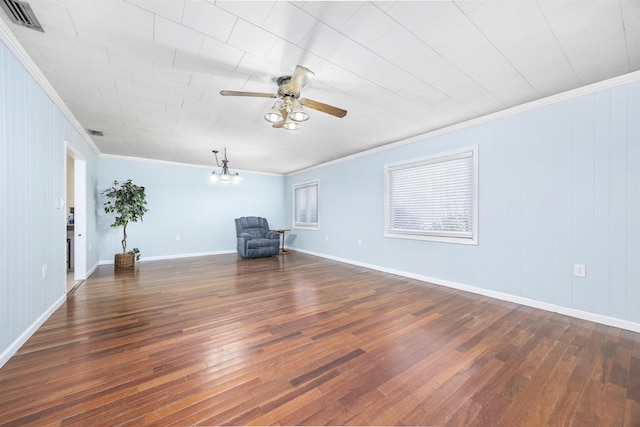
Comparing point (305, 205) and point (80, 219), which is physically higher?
point (305, 205)

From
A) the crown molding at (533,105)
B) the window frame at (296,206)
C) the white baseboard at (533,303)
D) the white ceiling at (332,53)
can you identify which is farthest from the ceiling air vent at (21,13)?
the window frame at (296,206)

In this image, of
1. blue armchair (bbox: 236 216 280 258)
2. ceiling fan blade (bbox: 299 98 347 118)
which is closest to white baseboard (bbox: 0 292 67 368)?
ceiling fan blade (bbox: 299 98 347 118)

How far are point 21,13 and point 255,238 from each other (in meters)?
5.10

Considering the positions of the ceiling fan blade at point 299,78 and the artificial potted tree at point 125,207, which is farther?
the artificial potted tree at point 125,207

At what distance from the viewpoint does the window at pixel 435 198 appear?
362cm

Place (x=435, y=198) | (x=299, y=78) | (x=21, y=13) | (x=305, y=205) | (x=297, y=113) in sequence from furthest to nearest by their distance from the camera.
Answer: (x=305, y=205) < (x=435, y=198) < (x=297, y=113) < (x=299, y=78) < (x=21, y=13)

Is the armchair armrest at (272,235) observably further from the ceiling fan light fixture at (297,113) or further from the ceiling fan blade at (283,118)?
the ceiling fan light fixture at (297,113)

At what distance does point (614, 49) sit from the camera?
2.04 m

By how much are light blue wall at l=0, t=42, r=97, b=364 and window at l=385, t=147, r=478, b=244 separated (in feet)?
15.2

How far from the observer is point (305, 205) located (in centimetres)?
729

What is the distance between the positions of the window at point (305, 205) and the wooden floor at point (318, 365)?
3.83m

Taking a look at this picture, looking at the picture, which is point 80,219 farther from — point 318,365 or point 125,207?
point 318,365

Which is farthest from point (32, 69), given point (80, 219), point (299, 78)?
point (80, 219)

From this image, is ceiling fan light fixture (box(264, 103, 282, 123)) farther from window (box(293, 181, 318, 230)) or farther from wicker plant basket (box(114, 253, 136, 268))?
wicker plant basket (box(114, 253, 136, 268))
